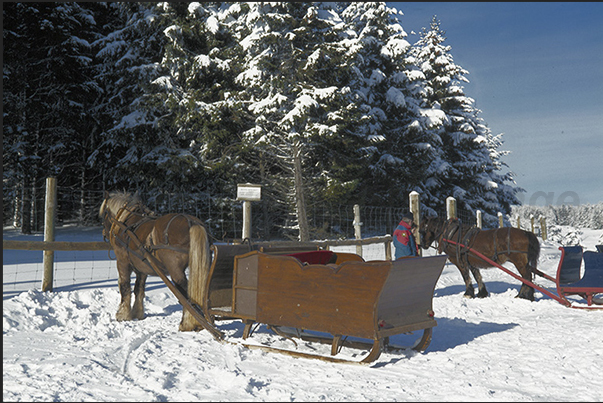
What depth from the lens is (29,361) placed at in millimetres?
5453

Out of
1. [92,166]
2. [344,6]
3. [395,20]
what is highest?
[344,6]

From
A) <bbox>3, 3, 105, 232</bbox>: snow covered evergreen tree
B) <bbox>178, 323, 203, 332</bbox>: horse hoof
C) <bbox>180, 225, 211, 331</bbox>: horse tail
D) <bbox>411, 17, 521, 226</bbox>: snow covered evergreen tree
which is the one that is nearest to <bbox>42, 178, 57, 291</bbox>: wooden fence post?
<bbox>178, 323, 203, 332</bbox>: horse hoof

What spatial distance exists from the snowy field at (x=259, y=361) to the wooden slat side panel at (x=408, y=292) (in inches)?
20.1

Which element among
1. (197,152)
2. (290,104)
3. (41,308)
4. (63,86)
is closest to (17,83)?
(63,86)

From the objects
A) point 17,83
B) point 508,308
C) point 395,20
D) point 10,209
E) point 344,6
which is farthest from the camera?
point 344,6

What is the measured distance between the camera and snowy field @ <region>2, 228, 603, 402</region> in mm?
4641

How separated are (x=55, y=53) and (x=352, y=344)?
62.4ft

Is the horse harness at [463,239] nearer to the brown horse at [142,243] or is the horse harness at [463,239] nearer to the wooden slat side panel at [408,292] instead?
the wooden slat side panel at [408,292]

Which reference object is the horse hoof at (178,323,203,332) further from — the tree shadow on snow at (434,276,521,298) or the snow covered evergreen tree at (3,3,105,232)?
the snow covered evergreen tree at (3,3,105,232)

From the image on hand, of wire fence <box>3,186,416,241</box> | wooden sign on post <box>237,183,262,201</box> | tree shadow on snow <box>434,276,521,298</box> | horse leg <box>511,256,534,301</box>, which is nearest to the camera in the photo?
wooden sign on post <box>237,183,262,201</box>

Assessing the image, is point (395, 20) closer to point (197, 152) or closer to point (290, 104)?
point (290, 104)

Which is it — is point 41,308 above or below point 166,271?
below

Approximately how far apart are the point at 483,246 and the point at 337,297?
20.6ft

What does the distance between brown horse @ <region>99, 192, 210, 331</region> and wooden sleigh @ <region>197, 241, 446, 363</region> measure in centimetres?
70
